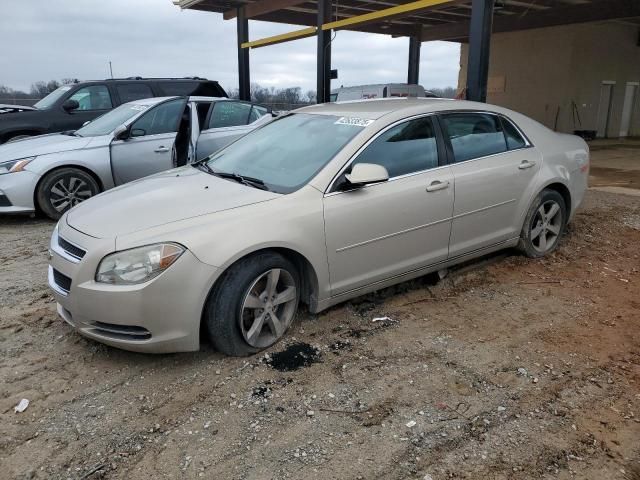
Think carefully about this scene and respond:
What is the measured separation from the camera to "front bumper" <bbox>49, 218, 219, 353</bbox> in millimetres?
2906

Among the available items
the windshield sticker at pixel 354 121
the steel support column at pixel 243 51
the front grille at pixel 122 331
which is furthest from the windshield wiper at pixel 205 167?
the steel support column at pixel 243 51

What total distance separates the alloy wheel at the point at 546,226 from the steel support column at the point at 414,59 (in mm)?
13636

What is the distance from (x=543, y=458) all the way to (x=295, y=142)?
8.82 feet

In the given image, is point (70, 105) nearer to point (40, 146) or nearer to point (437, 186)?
point (40, 146)

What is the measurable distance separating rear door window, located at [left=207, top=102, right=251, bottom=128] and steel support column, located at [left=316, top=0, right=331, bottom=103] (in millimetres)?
4466

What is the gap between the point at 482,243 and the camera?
14.5ft

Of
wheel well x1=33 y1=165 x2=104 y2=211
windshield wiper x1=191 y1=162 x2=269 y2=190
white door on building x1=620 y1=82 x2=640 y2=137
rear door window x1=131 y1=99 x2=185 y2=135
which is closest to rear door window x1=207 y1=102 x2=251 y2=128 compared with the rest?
rear door window x1=131 y1=99 x2=185 y2=135

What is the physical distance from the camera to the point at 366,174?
3422 mm

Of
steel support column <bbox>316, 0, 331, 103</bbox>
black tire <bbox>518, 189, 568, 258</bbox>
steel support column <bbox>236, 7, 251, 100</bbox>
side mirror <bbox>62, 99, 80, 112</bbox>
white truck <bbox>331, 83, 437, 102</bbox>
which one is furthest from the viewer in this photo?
steel support column <bbox>236, 7, 251, 100</bbox>

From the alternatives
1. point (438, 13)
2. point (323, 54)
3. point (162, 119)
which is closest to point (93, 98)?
point (162, 119)

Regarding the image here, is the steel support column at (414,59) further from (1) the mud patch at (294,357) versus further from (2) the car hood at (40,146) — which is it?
(1) the mud patch at (294,357)

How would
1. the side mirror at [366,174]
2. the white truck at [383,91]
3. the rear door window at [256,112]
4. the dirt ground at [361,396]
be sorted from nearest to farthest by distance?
the dirt ground at [361,396]
the side mirror at [366,174]
the rear door window at [256,112]
the white truck at [383,91]

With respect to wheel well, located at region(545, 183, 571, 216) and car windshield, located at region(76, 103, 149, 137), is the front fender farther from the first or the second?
car windshield, located at region(76, 103, 149, 137)

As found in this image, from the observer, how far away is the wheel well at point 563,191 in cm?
498
